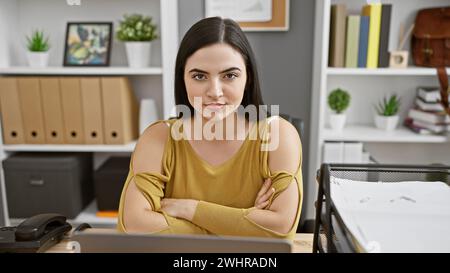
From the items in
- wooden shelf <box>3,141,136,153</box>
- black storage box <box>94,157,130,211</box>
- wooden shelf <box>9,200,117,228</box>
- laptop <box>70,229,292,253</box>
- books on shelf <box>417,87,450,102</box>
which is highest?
books on shelf <box>417,87,450,102</box>

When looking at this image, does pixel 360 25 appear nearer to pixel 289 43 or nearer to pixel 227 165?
pixel 289 43

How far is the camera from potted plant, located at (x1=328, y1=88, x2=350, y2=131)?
2033 millimetres

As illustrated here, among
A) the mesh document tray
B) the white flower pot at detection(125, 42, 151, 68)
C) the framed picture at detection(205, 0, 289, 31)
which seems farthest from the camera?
the framed picture at detection(205, 0, 289, 31)

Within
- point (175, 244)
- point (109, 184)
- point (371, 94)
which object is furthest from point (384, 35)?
point (175, 244)

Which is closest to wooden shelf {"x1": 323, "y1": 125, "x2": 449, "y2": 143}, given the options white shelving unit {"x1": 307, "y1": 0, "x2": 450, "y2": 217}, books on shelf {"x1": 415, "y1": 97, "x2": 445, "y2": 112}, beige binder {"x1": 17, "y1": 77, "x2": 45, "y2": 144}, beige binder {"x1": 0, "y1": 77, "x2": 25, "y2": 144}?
white shelving unit {"x1": 307, "y1": 0, "x2": 450, "y2": 217}

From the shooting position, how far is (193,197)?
1051 mm

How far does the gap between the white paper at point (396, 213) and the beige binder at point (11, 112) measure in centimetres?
171

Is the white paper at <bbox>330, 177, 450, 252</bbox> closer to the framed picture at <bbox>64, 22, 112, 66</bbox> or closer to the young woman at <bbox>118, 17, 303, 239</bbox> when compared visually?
the young woman at <bbox>118, 17, 303, 239</bbox>

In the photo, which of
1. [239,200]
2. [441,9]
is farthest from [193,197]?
[441,9]

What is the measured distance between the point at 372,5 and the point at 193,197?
1.34 m

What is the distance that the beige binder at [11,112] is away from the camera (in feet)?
6.44

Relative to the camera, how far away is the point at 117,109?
1.96 m

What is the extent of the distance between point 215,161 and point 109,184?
1.14 metres
